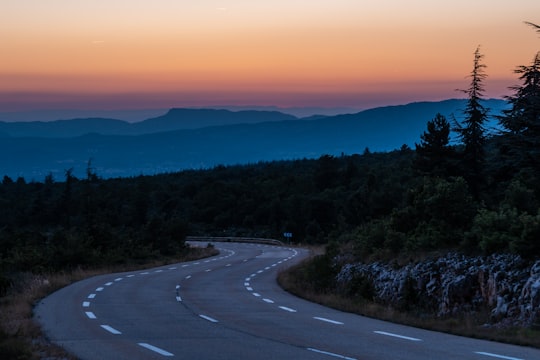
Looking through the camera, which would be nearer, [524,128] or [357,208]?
[524,128]

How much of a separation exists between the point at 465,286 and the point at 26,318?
10.1 m

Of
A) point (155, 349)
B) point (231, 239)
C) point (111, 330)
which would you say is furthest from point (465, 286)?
point (231, 239)

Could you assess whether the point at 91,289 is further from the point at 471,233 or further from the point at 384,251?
the point at 471,233

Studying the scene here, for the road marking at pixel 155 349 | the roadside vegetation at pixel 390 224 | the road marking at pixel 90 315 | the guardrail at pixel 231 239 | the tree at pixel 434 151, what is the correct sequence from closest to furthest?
the road marking at pixel 155 349, the road marking at pixel 90 315, the roadside vegetation at pixel 390 224, the tree at pixel 434 151, the guardrail at pixel 231 239

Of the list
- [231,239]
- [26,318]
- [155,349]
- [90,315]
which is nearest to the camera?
[155,349]

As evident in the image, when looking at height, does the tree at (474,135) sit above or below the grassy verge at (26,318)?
above

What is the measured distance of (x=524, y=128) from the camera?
32656mm

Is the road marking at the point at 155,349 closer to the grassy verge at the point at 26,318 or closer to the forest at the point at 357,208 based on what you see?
the grassy verge at the point at 26,318

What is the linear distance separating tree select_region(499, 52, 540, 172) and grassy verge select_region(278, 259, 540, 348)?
12551 millimetres

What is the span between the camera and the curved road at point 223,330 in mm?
11227

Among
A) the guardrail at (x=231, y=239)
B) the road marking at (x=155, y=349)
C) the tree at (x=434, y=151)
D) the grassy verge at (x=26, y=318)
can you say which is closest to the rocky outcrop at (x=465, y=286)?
the road marking at (x=155, y=349)

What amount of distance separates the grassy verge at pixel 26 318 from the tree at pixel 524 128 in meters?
18.9

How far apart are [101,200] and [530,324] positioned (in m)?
81.0

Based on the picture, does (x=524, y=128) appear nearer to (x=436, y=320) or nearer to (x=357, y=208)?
(x=436, y=320)
